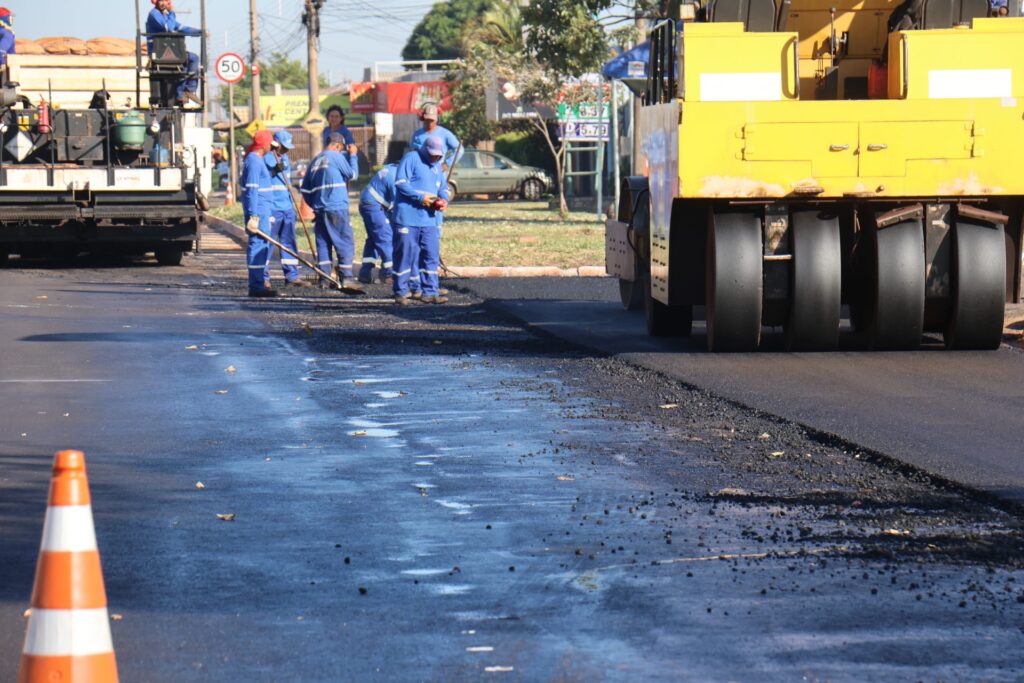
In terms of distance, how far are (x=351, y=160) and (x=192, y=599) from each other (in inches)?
585

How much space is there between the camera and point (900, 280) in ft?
38.8

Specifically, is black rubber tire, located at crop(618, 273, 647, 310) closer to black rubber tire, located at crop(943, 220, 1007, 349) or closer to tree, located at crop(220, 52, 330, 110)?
black rubber tire, located at crop(943, 220, 1007, 349)

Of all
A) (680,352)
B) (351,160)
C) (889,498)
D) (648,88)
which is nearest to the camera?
(889,498)

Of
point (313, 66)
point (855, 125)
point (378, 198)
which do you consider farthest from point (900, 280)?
point (313, 66)

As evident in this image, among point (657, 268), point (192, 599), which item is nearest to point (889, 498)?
point (192, 599)

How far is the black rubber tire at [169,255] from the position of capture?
2328 cm

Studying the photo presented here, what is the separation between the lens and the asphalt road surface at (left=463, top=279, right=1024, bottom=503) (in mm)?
7934

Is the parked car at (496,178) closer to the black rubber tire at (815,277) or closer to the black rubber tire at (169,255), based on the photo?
the black rubber tire at (169,255)

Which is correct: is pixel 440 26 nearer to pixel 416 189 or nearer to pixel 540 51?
pixel 540 51

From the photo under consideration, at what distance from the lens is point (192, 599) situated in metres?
5.46

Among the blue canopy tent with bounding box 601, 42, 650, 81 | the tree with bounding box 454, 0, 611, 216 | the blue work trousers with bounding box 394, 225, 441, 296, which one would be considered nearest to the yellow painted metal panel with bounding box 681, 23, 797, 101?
the blue work trousers with bounding box 394, 225, 441, 296

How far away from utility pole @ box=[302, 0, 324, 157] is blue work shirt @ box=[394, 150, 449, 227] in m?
24.3

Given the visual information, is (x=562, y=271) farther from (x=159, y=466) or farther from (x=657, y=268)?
(x=159, y=466)

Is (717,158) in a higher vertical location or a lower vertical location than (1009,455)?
higher
